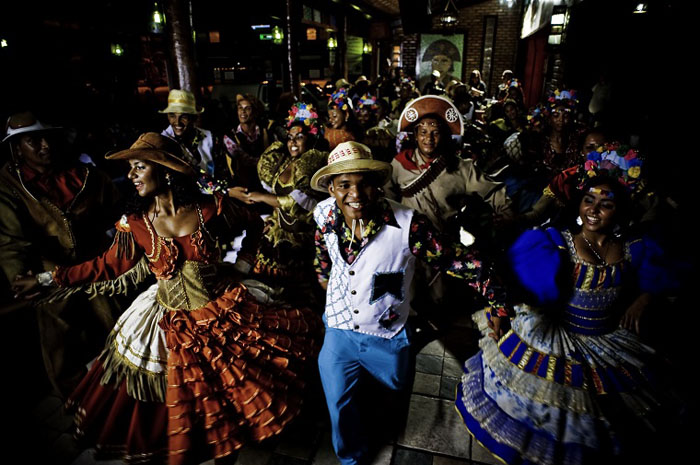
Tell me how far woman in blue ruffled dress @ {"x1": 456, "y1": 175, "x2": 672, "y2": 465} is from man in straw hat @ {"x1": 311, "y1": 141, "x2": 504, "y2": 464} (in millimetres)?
547

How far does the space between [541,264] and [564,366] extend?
703mm

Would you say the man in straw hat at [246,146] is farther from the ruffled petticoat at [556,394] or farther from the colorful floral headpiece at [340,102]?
the ruffled petticoat at [556,394]

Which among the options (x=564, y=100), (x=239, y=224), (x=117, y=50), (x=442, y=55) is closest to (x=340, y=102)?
(x=564, y=100)

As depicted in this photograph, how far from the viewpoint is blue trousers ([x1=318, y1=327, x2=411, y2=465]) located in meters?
2.68

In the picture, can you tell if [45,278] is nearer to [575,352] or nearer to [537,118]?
[575,352]

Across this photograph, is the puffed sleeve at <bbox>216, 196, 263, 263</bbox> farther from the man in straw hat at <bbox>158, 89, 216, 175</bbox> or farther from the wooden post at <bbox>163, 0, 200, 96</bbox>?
the wooden post at <bbox>163, 0, 200, 96</bbox>

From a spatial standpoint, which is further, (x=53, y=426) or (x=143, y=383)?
(x=53, y=426)

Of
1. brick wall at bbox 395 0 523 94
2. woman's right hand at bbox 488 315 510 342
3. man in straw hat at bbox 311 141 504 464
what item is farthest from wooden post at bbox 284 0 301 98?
brick wall at bbox 395 0 523 94

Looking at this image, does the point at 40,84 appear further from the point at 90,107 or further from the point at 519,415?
the point at 519,415

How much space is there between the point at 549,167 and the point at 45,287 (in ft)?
19.2

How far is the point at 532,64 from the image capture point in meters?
18.0

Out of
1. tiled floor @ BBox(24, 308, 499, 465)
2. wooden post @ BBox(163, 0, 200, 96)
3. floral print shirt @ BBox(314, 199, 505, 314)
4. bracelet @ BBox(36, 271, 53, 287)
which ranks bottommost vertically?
tiled floor @ BBox(24, 308, 499, 465)

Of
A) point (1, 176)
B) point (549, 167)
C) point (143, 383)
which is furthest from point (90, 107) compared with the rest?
point (549, 167)

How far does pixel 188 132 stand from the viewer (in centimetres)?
596
